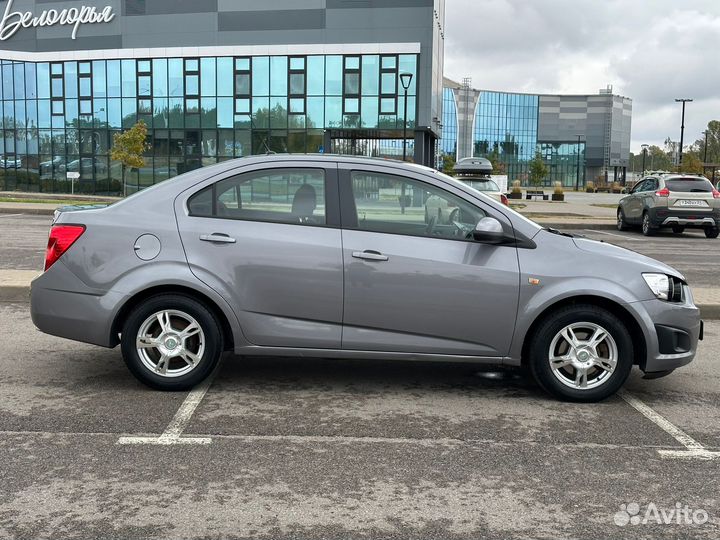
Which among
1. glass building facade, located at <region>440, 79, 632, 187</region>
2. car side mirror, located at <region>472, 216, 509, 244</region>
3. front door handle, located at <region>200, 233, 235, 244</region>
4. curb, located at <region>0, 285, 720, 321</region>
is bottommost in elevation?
curb, located at <region>0, 285, 720, 321</region>

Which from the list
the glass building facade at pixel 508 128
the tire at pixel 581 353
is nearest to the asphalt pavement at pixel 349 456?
the tire at pixel 581 353

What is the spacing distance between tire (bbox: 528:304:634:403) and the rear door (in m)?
1.43

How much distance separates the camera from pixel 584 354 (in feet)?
17.1

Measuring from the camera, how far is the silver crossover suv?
5.16 meters

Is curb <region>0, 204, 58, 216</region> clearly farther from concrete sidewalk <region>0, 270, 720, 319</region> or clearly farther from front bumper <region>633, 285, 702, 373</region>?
front bumper <region>633, 285, 702, 373</region>

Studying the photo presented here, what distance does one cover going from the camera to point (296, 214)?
5.35 m

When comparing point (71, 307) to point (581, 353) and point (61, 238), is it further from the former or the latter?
point (581, 353)

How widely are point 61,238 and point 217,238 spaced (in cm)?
115

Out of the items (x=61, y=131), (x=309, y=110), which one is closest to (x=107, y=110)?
(x=61, y=131)

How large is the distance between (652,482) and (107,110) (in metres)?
48.4

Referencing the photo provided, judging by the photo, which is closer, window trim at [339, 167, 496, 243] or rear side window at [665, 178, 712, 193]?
window trim at [339, 167, 496, 243]

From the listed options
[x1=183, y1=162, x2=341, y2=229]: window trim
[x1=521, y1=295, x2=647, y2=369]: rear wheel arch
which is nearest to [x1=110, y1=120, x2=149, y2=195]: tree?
[x1=183, y1=162, x2=341, y2=229]: window trim

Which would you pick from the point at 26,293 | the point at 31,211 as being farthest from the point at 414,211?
the point at 31,211

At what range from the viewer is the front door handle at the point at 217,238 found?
5.26 m
